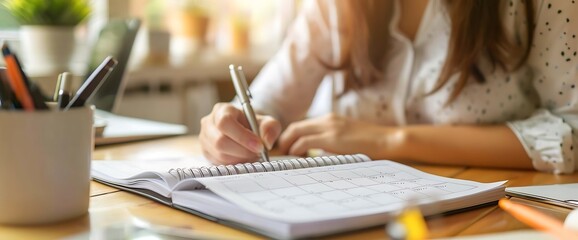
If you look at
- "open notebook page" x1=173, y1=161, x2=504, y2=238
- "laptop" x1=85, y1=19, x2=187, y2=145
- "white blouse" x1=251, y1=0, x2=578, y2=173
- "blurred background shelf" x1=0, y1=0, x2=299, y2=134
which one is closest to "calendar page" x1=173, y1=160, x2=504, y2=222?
"open notebook page" x1=173, y1=161, x2=504, y2=238

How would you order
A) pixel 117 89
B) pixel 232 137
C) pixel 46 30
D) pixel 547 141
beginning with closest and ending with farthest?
pixel 232 137 < pixel 547 141 < pixel 117 89 < pixel 46 30

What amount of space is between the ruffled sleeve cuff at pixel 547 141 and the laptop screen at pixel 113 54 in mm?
874

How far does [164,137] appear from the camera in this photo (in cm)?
122

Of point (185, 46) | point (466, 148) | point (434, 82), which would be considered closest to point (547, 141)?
point (466, 148)

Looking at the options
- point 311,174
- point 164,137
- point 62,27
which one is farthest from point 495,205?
point 62,27

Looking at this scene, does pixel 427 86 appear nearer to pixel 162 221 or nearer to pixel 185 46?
pixel 162 221

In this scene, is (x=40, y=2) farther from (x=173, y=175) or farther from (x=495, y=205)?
(x=495, y=205)

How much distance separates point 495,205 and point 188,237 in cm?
33

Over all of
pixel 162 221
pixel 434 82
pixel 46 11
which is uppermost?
pixel 46 11

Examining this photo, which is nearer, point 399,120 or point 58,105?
point 58,105

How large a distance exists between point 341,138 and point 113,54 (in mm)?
726

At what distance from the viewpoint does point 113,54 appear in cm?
154

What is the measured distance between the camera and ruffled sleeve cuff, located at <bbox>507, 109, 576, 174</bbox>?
94 centimetres

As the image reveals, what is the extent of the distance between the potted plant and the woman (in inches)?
26.1
